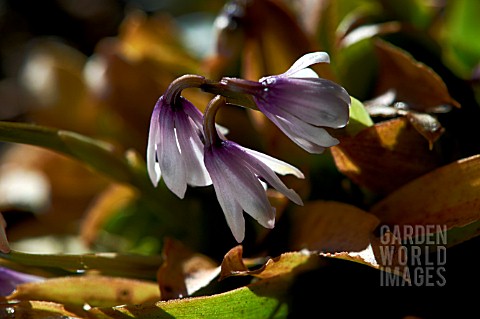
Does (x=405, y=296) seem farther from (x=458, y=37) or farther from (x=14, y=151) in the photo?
(x=14, y=151)

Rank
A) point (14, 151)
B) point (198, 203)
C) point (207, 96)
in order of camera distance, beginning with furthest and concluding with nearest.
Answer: point (14, 151), point (207, 96), point (198, 203)

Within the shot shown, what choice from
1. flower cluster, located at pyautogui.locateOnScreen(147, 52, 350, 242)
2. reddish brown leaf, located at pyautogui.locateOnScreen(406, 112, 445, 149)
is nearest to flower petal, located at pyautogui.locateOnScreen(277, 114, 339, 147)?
flower cluster, located at pyautogui.locateOnScreen(147, 52, 350, 242)

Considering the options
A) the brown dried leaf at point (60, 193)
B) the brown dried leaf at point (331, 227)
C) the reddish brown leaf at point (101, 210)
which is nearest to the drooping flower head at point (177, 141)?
the brown dried leaf at point (331, 227)

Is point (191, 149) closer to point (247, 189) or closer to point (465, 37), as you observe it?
point (247, 189)

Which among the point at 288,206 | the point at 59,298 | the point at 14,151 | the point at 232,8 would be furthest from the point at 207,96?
the point at 14,151

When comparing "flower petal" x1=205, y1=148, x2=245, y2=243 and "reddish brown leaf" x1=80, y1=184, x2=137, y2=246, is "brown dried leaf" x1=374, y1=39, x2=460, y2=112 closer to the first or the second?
"flower petal" x1=205, y1=148, x2=245, y2=243

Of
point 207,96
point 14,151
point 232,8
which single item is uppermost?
point 232,8

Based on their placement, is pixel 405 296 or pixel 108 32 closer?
pixel 405 296
